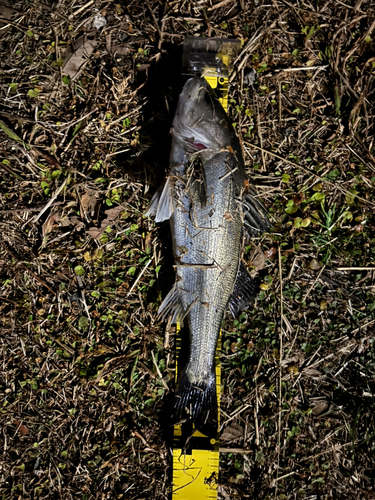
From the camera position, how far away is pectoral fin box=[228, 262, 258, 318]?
3.07 metres

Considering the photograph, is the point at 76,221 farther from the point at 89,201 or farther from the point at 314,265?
the point at 314,265

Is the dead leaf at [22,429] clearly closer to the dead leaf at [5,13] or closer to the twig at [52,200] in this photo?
the twig at [52,200]

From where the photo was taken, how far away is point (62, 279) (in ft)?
10.8

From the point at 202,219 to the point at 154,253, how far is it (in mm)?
649

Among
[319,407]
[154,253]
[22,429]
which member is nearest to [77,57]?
[154,253]

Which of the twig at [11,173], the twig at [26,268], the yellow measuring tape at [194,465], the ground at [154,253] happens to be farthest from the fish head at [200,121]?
the yellow measuring tape at [194,465]

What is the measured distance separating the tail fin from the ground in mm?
209

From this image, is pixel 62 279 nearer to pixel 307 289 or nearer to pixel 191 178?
pixel 191 178

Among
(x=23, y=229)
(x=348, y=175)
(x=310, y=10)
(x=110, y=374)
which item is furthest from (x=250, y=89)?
(x=110, y=374)

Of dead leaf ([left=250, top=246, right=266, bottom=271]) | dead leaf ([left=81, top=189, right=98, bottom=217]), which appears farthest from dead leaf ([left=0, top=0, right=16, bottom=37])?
dead leaf ([left=250, top=246, right=266, bottom=271])

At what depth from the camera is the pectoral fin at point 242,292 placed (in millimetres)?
3068

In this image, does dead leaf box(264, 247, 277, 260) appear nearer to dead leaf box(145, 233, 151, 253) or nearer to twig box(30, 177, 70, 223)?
dead leaf box(145, 233, 151, 253)

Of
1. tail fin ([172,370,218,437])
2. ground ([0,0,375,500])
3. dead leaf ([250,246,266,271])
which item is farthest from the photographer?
dead leaf ([250,246,266,271])

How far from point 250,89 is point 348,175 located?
118 centimetres
